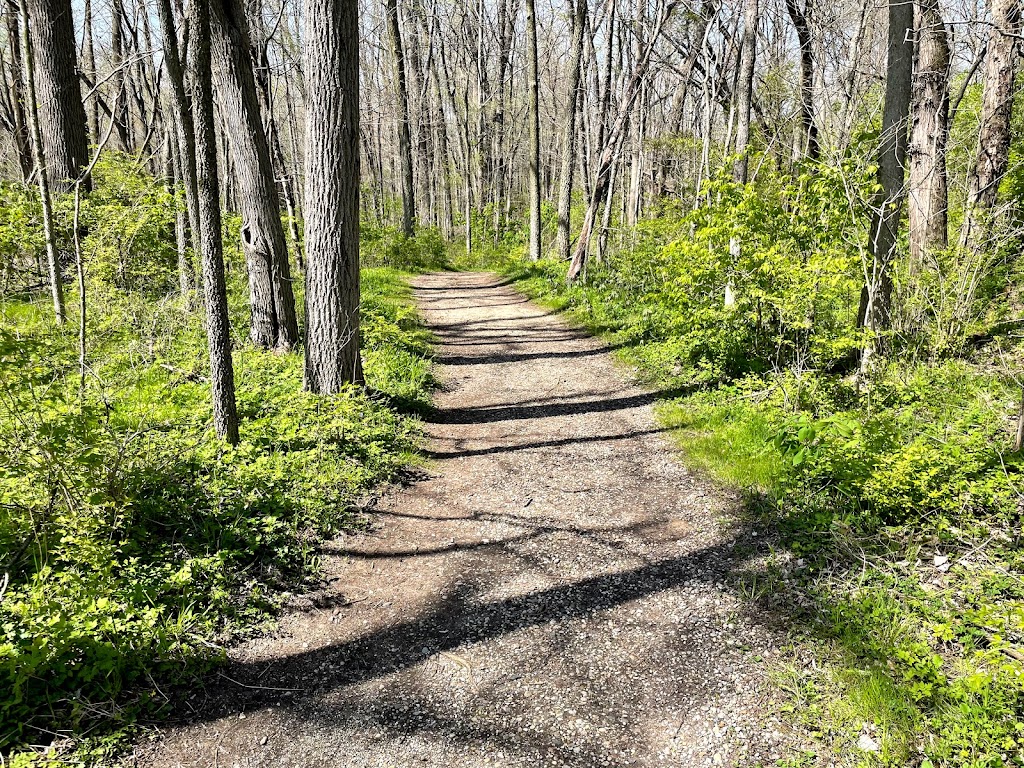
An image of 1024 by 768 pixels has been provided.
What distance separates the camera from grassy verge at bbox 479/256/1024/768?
100.0 inches

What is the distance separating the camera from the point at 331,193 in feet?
18.8

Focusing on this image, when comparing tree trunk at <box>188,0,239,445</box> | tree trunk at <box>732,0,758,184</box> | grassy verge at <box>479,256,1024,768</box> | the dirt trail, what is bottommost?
the dirt trail

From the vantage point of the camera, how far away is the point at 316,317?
5820 mm

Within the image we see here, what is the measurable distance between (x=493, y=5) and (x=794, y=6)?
13910 millimetres

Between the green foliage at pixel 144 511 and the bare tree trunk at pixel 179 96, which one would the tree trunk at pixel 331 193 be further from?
the bare tree trunk at pixel 179 96

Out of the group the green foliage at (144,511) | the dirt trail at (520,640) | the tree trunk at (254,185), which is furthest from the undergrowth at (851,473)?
the tree trunk at (254,185)

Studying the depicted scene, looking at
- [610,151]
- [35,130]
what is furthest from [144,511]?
[610,151]

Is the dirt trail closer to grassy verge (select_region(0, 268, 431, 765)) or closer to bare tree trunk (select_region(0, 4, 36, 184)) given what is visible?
grassy verge (select_region(0, 268, 431, 765))

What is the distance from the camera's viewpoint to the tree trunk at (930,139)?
24.1 feet

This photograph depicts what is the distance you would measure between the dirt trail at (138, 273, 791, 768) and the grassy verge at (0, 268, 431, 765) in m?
0.29


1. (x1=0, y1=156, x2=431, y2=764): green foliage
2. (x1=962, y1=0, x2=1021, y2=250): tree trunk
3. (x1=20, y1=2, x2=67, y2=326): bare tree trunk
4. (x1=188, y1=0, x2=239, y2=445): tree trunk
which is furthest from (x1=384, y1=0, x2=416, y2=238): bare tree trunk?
(x1=188, y1=0, x2=239, y2=445): tree trunk

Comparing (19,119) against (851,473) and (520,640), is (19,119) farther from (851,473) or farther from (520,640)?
(851,473)

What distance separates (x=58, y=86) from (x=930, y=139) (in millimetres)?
12863

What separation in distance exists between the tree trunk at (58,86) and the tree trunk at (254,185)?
13.1ft
